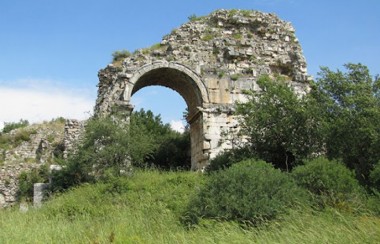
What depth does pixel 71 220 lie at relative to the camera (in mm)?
10570

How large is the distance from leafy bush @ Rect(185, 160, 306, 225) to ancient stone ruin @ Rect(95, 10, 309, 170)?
19.4 ft

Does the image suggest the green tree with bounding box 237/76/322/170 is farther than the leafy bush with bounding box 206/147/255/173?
No

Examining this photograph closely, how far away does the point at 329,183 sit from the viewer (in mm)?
9758

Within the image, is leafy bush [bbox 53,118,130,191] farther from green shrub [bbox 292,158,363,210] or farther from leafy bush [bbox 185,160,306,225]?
green shrub [bbox 292,158,363,210]

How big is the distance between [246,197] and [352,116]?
5063 millimetres

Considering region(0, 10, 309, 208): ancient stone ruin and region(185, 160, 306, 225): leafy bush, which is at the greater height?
region(0, 10, 309, 208): ancient stone ruin

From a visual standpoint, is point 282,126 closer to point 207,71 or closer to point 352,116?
point 352,116

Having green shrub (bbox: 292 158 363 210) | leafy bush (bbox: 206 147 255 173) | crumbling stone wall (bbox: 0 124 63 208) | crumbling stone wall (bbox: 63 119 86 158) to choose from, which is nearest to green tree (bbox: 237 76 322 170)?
leafy bush (bbox: 206 147 255 173)

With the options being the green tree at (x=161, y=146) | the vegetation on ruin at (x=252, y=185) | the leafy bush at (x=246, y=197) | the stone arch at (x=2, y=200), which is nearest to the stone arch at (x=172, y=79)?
the green tree at (x=161, y=146)

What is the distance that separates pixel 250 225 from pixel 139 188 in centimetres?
490

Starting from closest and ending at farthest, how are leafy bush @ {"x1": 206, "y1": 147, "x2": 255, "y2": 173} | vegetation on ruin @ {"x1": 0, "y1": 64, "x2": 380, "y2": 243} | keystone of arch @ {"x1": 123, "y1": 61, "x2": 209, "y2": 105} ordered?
vegetation on ruin @ {"x1": 0, "y1": 64, "x2": 380, "y2": 243}, leafy bush @ {"x1": 206, "y1": 147, "x2": 255, "y2": 173}, keystone of arch @ {"x1": 123, "y1": 61, "x2": 209, "y2": 105}

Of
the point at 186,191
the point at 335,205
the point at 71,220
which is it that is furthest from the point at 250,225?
the point at 71,220

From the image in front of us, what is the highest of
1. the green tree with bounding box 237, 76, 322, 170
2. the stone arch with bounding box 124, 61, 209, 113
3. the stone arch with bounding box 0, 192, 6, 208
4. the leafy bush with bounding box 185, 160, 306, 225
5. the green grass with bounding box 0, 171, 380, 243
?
the stone arch with bounding box 124, 61, 209, 113

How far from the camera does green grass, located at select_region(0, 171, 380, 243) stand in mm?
7043
